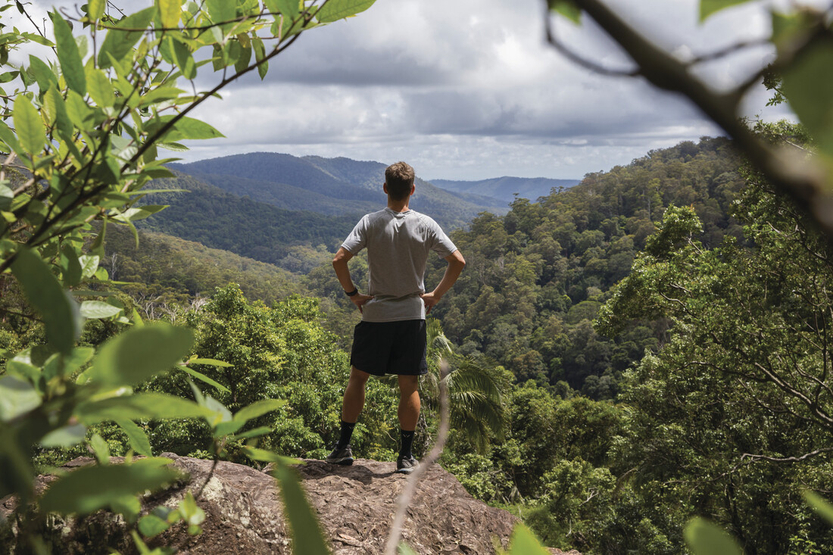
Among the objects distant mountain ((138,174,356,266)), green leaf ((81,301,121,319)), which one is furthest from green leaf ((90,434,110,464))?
distant mountain ((138,174,356,266))

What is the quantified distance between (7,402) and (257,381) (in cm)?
998

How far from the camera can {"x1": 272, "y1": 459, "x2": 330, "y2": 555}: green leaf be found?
21 cm

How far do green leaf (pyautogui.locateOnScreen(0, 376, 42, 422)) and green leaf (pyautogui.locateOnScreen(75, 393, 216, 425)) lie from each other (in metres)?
0.03

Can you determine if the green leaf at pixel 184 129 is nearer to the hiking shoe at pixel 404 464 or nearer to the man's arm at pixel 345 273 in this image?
the man's arm at pixel 345 273

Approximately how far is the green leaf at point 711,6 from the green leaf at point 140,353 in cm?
25

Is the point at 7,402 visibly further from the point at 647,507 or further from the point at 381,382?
the point at 647,507

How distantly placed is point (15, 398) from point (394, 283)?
2.68 metres

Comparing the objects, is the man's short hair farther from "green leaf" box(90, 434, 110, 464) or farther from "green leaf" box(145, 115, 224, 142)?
"green leaf" box(90, 434, 110, 464)

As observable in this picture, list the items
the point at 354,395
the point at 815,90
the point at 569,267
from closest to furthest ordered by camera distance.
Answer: the point at 815,90 < the point at 354,395 < the point at 569,267

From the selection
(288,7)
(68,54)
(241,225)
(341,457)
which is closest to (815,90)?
(288,7)

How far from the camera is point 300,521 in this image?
0.69 feet

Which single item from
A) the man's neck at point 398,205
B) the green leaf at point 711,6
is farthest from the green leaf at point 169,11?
the man's neck at point 398,205

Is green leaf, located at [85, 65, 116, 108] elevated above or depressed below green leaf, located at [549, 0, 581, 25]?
below

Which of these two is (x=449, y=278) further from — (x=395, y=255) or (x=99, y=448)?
(x=99, y=448)
